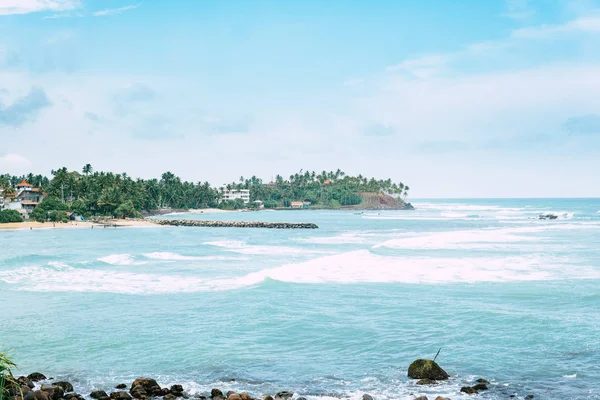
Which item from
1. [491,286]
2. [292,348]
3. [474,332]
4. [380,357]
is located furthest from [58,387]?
[491,286]

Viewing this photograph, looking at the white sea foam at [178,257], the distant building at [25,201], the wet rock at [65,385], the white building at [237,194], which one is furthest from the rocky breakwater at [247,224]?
the white building at [237,194]

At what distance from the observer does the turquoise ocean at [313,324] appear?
13359mm

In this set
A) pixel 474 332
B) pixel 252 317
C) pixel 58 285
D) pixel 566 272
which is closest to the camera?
pixel 474 332

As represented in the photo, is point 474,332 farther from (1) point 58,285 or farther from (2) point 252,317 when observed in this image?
(1) point 58,285

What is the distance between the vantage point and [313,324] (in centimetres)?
1881

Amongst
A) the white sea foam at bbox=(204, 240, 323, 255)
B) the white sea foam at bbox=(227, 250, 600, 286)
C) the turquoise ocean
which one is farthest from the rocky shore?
the white sea foam at bbox=(204, 240, 323, 255)

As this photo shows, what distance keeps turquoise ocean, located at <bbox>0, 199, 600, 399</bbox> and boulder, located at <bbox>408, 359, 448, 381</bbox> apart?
241 mm

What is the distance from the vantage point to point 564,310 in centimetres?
2019

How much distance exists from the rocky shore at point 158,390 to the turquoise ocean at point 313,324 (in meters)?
0.27

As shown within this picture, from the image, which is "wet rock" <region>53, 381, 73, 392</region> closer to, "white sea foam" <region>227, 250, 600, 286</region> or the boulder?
the boulder

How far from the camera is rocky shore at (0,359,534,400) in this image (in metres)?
11.3

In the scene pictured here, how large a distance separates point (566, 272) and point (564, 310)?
35.5 ft

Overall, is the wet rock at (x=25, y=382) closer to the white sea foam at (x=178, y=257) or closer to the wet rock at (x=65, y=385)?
the wet rock at (x=65, y=385)

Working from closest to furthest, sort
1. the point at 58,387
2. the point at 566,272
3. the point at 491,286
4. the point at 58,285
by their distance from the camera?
the point at 58,387 → the point at 491,286 → the point at 58,285 → the point at 566,272
